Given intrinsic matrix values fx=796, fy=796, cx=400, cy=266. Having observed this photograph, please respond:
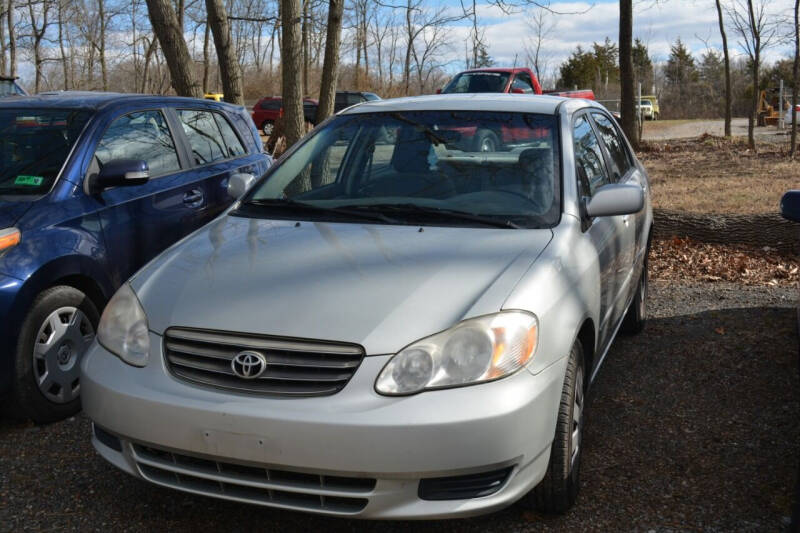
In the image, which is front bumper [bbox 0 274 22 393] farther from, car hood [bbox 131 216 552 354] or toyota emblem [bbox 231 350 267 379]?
toyota emblem [bbox 231 350 267 379]

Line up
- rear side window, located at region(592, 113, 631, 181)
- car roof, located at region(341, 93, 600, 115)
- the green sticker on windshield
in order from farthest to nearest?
rear side window, located at region(592, 113, 631, 181), the green sticker on windshield, car roof, located at region(341, 93, 600, 115)

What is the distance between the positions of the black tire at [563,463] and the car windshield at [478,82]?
14.7 meters

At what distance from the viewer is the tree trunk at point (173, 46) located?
35.4 feet

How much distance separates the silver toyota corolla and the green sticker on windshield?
1.30 m

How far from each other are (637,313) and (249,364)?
3.59 m

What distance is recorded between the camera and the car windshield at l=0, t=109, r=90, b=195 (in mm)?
4355

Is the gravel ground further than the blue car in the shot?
No

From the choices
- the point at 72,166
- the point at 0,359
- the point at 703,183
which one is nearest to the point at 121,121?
the point at 72,166

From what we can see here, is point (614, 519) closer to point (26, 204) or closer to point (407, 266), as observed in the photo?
point (407, 266)

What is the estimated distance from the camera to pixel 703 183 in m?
13.0

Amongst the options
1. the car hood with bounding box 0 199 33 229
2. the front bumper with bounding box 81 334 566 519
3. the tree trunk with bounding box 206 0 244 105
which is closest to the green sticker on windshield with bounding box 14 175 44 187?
the car hood with bounding box 0 199 33 229

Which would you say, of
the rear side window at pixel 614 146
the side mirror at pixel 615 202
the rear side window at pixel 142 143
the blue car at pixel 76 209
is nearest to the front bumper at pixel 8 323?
the blue car at pixel 76 209

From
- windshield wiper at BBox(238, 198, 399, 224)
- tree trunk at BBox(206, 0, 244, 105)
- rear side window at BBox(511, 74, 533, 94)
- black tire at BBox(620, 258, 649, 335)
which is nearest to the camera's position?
windshield wiper at BBox(238, 198, 399, 224)

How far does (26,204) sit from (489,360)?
2.71 m
